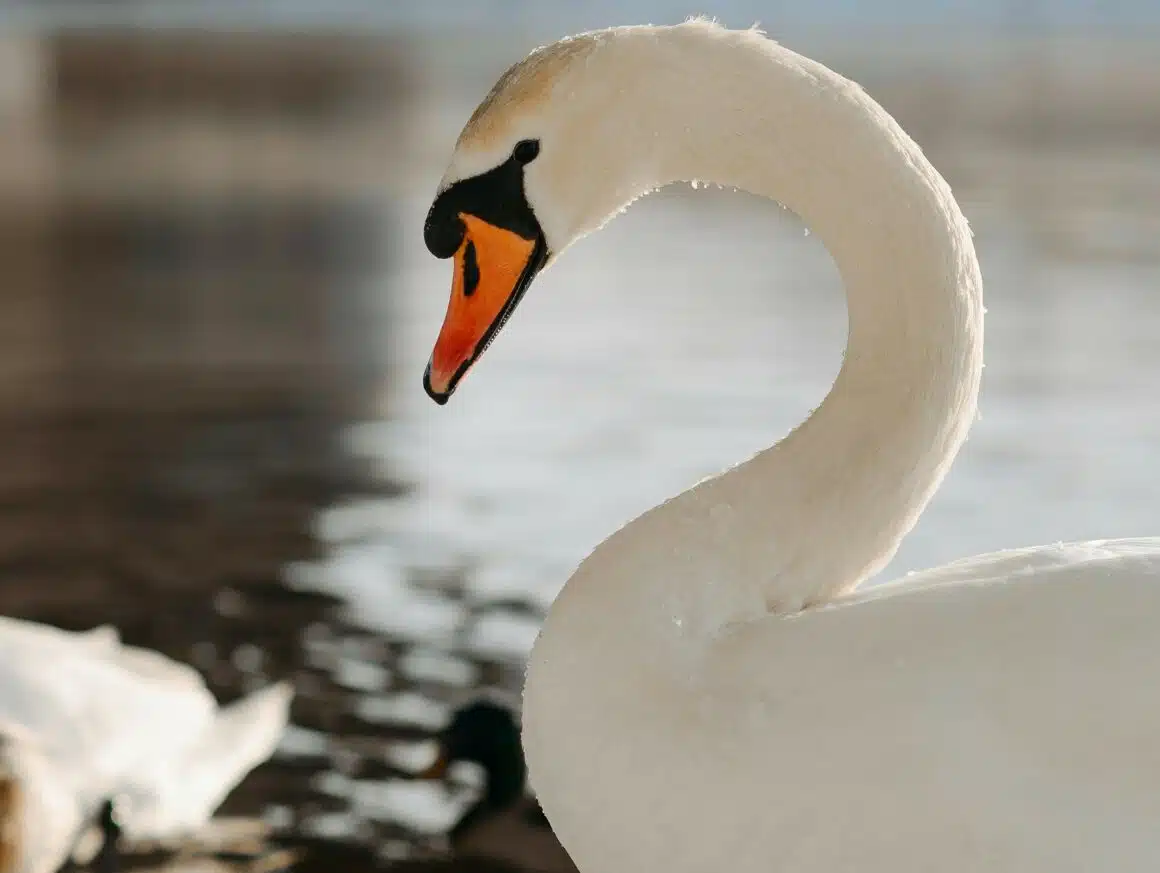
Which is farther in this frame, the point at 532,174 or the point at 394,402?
the point at 394,402

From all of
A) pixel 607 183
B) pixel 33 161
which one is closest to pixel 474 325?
pixel 607 183

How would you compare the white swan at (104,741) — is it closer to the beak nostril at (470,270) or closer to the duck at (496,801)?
the duck at (496,801)

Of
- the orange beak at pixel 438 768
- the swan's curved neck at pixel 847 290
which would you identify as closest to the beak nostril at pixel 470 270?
the swan's curved neck at pixel 847 290

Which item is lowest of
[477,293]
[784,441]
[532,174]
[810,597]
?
[810,597]

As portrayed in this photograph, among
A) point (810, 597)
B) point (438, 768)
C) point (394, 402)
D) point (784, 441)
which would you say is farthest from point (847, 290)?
point (394, 402)

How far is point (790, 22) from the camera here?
4919 centimetres

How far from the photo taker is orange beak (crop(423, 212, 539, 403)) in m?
1.89

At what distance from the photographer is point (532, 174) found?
1867 millimetres

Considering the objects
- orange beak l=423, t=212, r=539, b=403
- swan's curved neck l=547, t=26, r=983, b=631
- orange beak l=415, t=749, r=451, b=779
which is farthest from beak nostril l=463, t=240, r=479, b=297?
orange beak l=415, t=749, r=451, b=779

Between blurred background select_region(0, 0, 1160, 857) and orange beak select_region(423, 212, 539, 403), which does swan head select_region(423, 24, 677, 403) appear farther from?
blurred background select_region(0, 0, 1160, 857)

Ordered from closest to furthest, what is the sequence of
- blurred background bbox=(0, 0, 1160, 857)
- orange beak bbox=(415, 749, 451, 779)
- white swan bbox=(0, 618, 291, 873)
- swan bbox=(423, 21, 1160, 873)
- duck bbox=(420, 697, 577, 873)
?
swan bbox=(423, 21, 1160, 873) < white swan bbox=(0, 618, 291, 873) < duck bbox=(420, 697, 577, 873) < orange beak bbox=(415, 749, 451, 779) < blurred background bbox=(0, 0, 1160, 857)

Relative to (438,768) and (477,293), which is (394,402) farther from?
(477,293)

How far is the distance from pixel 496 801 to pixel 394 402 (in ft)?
11.3

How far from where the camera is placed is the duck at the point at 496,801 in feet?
12.9
